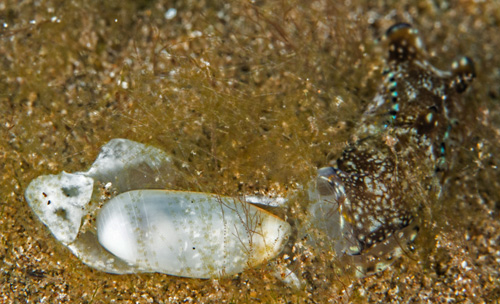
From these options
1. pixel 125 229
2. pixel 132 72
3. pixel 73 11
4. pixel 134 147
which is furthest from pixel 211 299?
pixel 73 11

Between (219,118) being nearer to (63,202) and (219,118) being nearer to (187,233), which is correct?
(187,233)

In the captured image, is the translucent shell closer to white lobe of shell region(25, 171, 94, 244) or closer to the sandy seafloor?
white lobe of shell region(25, 171, 94, 244)

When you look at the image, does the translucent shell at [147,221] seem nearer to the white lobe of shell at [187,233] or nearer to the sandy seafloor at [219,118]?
the white lobe of shell at [187,233]

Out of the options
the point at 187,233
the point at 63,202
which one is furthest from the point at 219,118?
the point at 63,202

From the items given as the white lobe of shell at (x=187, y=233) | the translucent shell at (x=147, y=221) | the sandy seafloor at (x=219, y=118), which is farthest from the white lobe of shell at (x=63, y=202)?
the white lobe of shell at (x=187, y=233)

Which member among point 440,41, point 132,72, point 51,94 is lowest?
point 51,94

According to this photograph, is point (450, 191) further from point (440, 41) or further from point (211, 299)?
point (211, 299)

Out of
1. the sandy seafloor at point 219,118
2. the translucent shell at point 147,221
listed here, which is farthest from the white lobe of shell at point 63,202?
the sandy seafloor at point 219,118

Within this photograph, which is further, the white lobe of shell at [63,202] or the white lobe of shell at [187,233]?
the white lobe of shell at [63,202]
